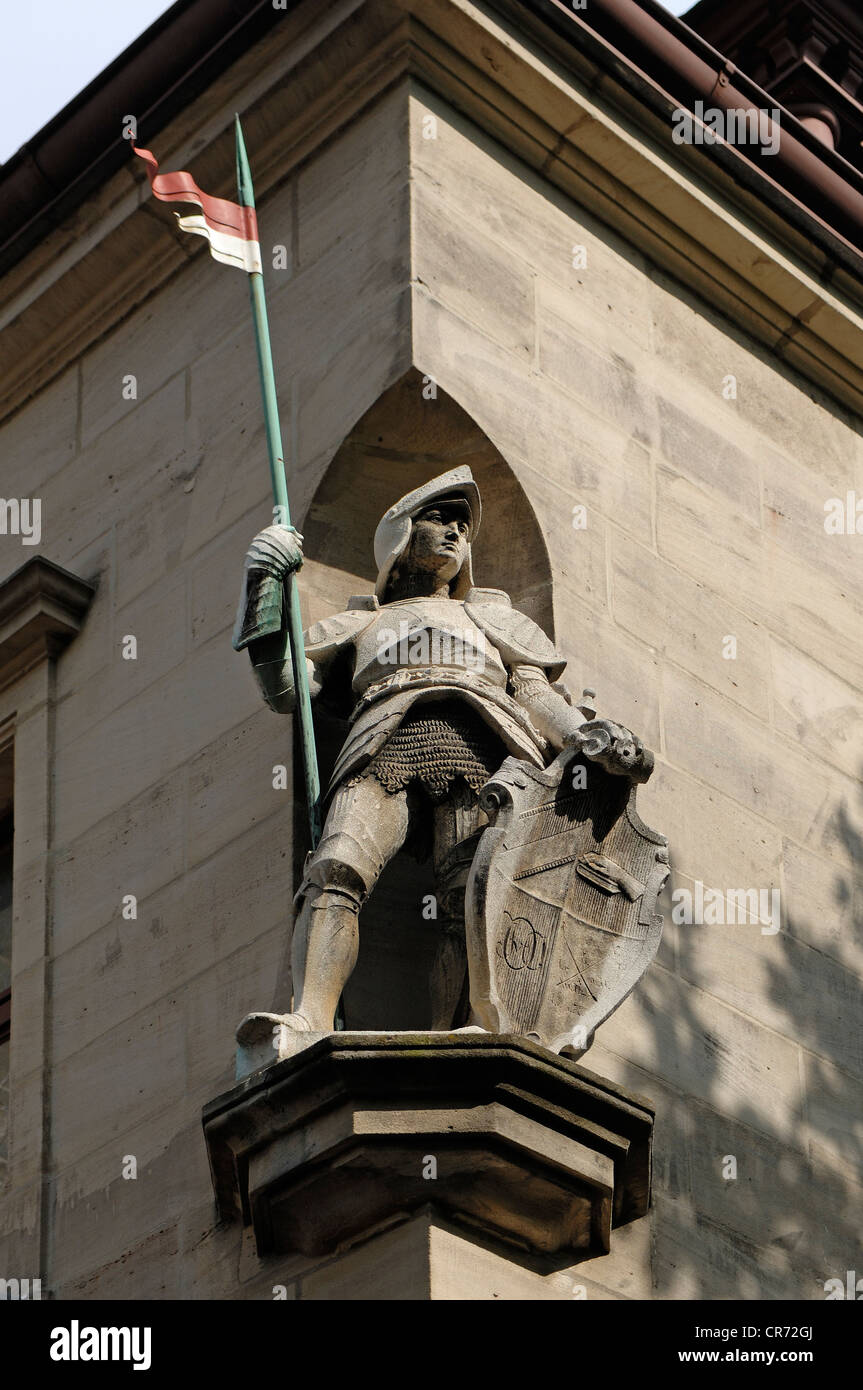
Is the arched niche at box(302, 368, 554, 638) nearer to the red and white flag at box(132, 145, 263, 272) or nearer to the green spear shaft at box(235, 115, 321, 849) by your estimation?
the red and white flag at box(132, 145, 263, 272)

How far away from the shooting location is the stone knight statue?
8.02 metres

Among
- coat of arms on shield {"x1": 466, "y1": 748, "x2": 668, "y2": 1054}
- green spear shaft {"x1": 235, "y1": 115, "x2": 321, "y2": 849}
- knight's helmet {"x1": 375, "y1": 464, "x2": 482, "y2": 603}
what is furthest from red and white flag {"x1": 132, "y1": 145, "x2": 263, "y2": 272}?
coat of arms on shield {"x1": 466, "y1": 748, "x2": 668, "y2": 1054}

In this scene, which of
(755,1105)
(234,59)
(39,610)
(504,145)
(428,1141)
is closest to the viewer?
(428,1141)

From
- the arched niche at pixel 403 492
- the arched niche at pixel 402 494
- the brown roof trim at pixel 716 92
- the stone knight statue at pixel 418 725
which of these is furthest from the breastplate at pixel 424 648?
the brown roof trim at pixel 716 92

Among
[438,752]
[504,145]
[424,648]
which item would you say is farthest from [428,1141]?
[504,145]

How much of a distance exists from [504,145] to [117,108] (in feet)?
5.02

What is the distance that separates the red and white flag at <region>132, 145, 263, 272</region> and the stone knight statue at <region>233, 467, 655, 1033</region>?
94cm

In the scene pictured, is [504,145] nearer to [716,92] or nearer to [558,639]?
[716,92]

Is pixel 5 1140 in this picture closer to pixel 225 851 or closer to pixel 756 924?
pixel 225 851

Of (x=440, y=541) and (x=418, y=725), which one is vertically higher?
(x=440, y=541)

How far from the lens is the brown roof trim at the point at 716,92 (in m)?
10.8

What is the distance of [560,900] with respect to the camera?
312 inches

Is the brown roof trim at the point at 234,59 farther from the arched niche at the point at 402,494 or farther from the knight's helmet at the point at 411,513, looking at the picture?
the knight's helmet at the point at 411,513
